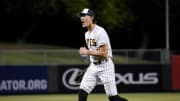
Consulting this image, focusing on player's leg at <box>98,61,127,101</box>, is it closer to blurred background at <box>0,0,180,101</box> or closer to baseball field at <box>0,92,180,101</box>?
baseball field at <box>0,92,180,101</box>

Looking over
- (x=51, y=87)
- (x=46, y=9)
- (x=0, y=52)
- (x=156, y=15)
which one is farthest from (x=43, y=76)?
(x=156, y=15)

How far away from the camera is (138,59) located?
989 inches

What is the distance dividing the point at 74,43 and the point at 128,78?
15.5 m

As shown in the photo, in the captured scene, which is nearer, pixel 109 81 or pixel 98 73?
→ pixel 109 81

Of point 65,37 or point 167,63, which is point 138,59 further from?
point 65,37

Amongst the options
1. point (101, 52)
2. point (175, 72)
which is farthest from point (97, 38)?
point (175, 72)

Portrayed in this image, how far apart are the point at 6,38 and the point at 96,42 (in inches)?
→ 1069

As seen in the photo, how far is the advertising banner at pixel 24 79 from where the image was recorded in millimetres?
23812

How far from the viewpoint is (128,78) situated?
79.9ft

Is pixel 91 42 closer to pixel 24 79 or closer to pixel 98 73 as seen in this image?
pixel 98 73

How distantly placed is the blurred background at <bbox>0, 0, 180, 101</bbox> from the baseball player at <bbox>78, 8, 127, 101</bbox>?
8.85 meters

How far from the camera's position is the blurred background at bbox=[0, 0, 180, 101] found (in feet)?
78.8

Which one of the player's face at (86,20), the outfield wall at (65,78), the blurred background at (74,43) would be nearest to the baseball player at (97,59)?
the player's face at (86,20)

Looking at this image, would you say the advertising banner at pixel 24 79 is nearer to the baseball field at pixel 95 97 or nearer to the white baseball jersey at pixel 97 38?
the baseball field at pixel 95 97
